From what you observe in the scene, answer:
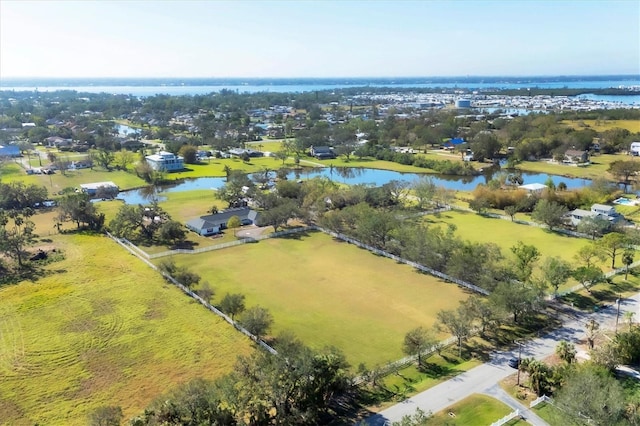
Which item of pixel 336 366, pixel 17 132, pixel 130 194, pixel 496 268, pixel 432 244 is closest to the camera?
pixel 336 366

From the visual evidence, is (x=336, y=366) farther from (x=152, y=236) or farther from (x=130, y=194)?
(x=130, y=194)

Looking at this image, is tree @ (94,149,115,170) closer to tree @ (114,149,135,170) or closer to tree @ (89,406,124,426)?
tree @ (114,149,135,170)

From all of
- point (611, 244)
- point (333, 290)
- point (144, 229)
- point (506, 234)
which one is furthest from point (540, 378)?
point (144, 229)

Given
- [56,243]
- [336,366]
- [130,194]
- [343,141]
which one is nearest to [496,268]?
[336,366]

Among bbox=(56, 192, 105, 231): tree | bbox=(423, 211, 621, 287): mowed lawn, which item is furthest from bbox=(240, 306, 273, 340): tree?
bbox=(56, 192, 105, 231): tree

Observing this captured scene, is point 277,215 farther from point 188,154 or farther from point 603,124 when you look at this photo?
point 603,124

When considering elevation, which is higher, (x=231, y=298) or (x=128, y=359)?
(x=231, y=298)
